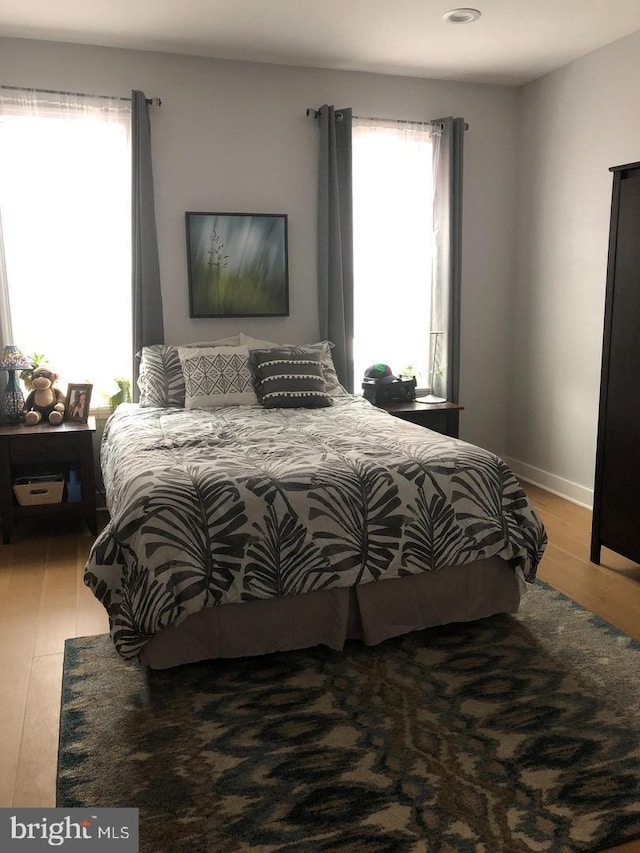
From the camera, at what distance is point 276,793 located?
1.82m

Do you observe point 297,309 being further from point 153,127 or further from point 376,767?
point 376,767

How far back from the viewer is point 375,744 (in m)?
2.01

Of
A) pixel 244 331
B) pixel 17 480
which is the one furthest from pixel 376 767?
pixel 244 331

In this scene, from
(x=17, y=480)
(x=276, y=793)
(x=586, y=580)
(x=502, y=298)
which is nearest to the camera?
(x=276, y=793)

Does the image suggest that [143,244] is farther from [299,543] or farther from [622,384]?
[622,384]

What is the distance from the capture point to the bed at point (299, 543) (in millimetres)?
2266

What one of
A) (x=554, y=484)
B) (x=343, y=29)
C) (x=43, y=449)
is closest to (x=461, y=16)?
(x=343, y=29)

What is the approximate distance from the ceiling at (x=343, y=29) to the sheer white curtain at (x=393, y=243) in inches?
18.1

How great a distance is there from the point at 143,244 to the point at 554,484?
3.04 meters

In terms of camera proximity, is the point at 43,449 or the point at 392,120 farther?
the point at 392,120

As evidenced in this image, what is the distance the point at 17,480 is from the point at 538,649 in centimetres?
278

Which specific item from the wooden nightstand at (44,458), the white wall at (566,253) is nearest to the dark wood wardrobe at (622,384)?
the white wall at (566,253)

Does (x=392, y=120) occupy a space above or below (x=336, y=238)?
above

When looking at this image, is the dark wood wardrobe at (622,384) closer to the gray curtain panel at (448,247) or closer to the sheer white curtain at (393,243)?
the gray curtain panel at (448,247)
